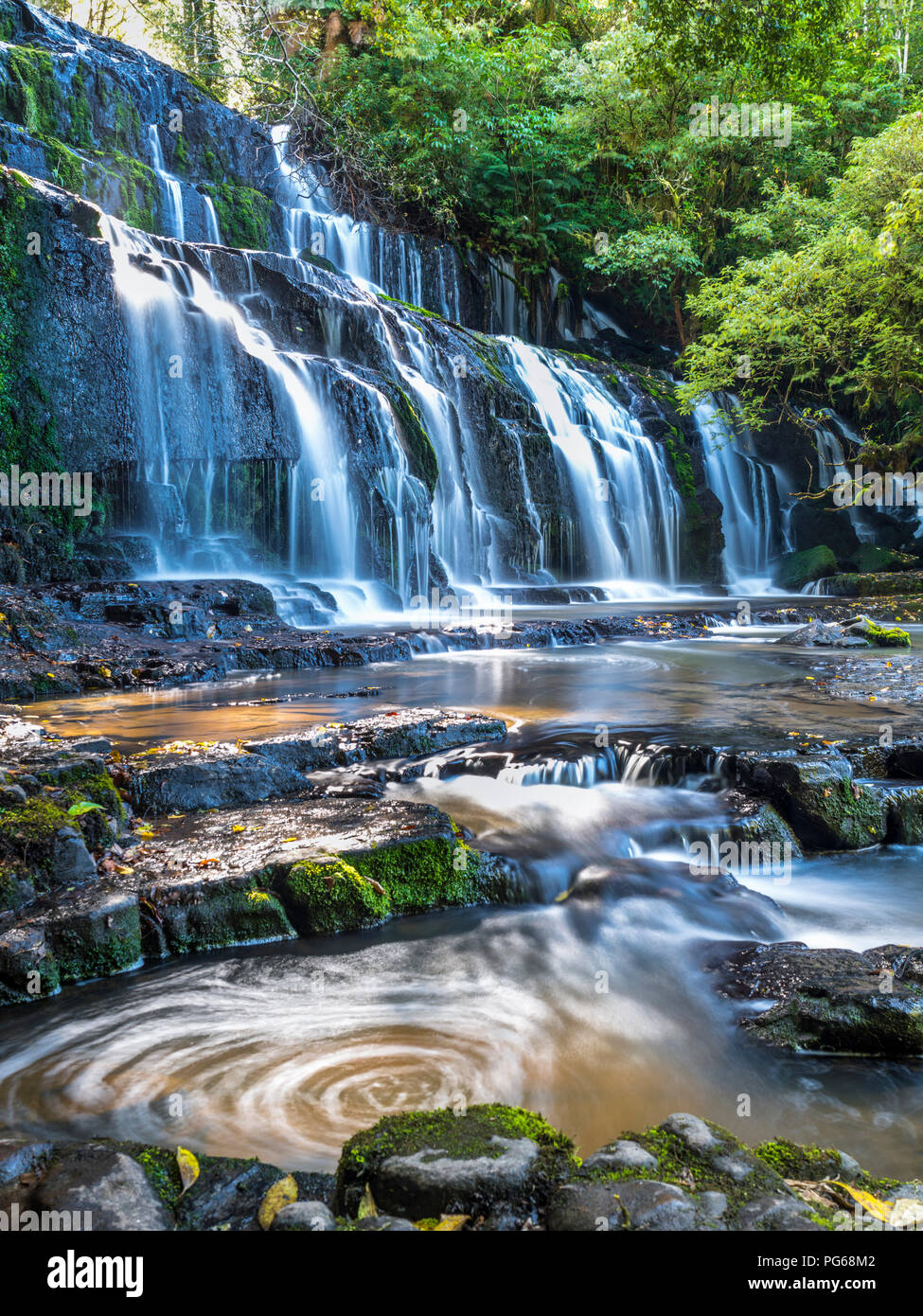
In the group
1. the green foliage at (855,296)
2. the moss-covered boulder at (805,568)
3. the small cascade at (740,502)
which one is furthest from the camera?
the small cascade at (740,502)

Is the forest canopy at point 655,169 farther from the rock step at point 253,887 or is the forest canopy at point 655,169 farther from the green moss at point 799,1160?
the green moss at point 799,1160

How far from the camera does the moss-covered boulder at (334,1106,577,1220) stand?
1673mm

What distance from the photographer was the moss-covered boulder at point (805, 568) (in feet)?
62.1

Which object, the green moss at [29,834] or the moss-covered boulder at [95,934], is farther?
the green moss at [29,834]

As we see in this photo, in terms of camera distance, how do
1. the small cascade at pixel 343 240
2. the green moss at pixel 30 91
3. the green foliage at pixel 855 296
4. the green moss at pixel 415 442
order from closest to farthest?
the green moss at pixel 415 442 → the green foliage at pixel 855 296 → the green moss at pixel 30 91 → the small cascade at pixel 343 240

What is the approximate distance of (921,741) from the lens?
203 inches

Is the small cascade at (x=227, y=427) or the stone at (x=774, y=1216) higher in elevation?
the small cascade at (x=227, y=427)

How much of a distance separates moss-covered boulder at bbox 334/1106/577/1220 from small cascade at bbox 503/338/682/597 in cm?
1649

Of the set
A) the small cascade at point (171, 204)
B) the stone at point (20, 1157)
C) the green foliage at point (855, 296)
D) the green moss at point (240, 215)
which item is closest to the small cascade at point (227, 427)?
the small cascade at point (171, 204)

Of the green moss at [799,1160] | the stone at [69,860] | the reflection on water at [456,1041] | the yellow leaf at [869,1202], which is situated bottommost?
the reflection on water at [456,1041]

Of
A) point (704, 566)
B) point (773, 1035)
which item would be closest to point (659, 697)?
point (773, 1035)

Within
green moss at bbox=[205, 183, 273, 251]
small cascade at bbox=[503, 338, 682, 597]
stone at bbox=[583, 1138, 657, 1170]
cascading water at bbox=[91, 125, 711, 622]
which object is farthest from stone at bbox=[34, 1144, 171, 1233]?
green moss at bbox=[205, 183, 273, 251]

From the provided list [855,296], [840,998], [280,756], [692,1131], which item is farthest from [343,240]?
[692,1131]
